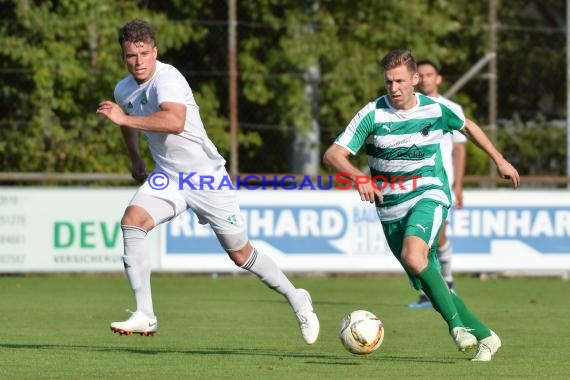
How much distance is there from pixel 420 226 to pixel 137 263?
70.3 inches

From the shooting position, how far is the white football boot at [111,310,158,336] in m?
8.71

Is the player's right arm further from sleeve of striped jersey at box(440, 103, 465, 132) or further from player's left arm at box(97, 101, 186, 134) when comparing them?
player's left arm at box(97, 101, 186, 134)

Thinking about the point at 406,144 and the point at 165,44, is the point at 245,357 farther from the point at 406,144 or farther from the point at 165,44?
the point at 165,44

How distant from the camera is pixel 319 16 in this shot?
2167 centimetres

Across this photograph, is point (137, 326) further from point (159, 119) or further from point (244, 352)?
point (159, 119)

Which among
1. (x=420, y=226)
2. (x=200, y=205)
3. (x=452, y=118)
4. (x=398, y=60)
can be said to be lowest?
(x=420, y=226)

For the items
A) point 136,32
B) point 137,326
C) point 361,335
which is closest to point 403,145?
point 361,335

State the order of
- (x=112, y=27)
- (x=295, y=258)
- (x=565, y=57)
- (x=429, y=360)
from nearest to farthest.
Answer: (x=429, y=360) → (x=295, y=258) → (x=112, y=27) → (x=565, y=57)

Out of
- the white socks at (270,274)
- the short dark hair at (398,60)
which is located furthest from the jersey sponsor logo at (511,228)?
the short dark hair at (398,60)

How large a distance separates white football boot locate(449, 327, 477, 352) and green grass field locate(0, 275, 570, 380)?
0.11 meters

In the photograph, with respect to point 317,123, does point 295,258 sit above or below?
below

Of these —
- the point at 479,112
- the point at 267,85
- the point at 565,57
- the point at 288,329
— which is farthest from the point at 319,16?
the point at 288,329

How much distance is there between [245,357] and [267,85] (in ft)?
42.5

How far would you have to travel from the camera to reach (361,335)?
855 centimetres
